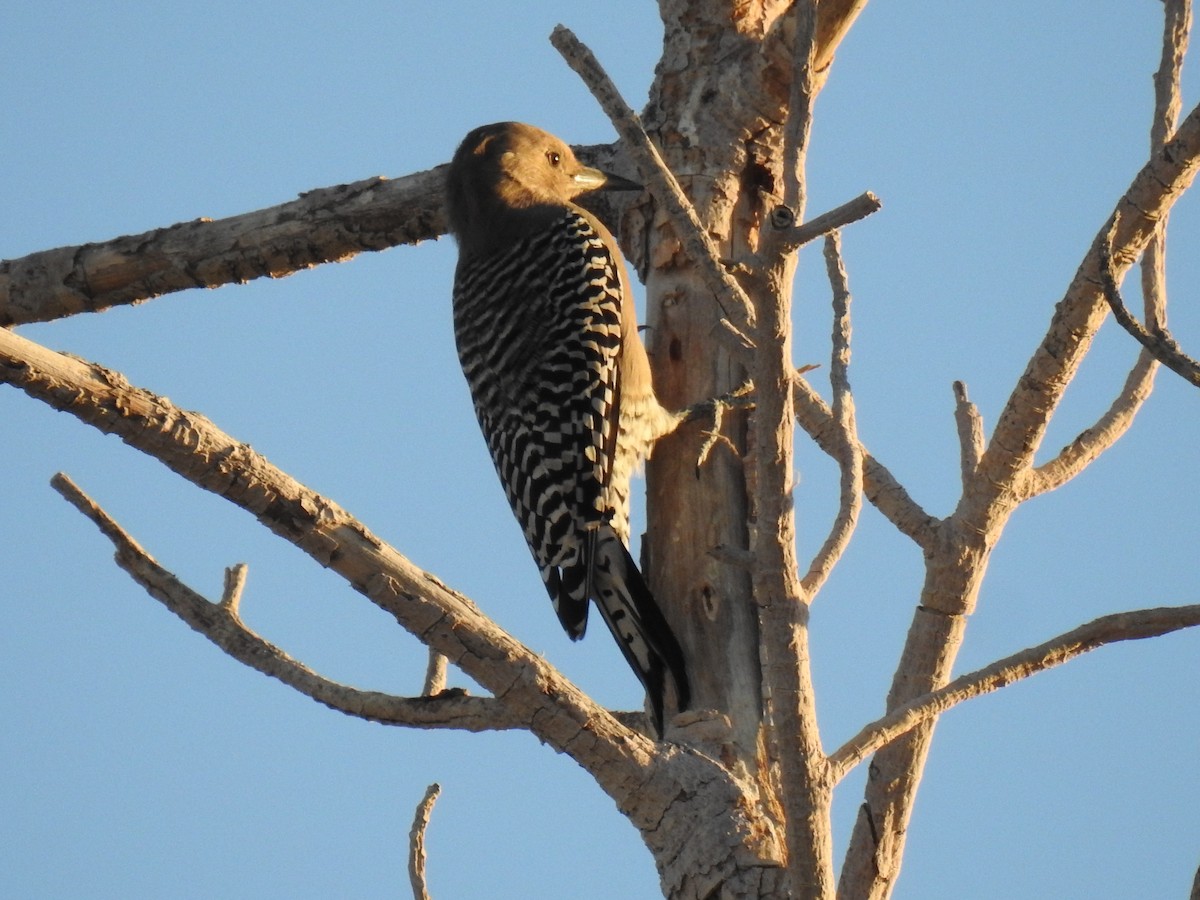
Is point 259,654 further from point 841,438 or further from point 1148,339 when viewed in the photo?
point 1148,339

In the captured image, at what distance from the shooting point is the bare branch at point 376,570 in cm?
320

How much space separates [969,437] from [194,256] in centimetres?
288

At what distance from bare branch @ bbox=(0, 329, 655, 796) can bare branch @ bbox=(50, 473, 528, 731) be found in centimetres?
17

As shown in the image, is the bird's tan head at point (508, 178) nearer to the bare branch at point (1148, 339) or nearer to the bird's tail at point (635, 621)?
the bird's tail at point (635, 621)

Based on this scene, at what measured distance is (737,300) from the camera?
2.73 meters

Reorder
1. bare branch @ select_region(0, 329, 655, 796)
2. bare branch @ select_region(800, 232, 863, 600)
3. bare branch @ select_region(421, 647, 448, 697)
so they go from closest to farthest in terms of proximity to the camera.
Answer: bare branch @ select_region(0, 329, 655, 796)
bare branch @ select_region(800, 232, 863, 600)
bare branch @ select_region(421, 647, 448, 697)

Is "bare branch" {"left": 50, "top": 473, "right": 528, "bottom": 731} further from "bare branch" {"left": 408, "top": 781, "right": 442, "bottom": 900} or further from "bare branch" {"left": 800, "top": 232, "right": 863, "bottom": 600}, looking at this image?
"bare branch" {"left": 800, "top": 232, "right": 863, "bottom": 600}

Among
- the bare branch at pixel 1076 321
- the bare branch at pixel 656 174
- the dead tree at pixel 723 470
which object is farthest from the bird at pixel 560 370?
the bare branch at pixel 656 174

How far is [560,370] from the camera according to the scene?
5.23 meters

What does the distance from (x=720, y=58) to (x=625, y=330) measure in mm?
1000

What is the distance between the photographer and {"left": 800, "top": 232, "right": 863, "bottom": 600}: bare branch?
11.4 ft

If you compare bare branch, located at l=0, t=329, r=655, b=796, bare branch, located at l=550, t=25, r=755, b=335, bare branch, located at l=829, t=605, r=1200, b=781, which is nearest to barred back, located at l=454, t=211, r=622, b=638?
bare branch, located at l=0, t=329, r=655, b=796

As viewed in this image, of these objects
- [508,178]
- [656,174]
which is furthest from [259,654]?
[508,178]

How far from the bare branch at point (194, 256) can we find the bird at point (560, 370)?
1.82 ft
